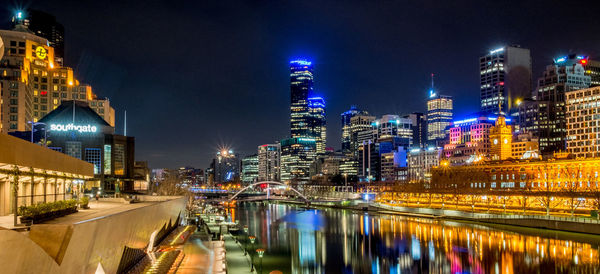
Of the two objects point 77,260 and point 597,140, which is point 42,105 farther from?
point 597,140

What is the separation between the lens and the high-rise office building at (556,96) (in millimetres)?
176000

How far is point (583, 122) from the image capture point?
5846 inches

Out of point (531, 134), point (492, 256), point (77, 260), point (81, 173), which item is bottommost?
point (492, 256)

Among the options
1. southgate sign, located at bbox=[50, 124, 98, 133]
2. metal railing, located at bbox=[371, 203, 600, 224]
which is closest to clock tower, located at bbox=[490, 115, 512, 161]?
metal railing, located at bbox=[371, 203, 600, 224]

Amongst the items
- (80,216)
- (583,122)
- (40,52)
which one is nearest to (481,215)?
(80,216)

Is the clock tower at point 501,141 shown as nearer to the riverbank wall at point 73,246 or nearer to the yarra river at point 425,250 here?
the yarra river at point 425,250

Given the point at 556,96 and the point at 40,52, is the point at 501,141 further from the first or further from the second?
the point at 40,52

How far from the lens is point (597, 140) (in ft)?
473

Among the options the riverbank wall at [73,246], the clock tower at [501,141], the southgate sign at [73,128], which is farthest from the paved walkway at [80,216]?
the clock tower at [501,141]

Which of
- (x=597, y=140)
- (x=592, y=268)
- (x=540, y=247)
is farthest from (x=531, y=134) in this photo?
(x=592, y=268)

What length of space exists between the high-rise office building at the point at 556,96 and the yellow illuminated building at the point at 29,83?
148640 millimetres

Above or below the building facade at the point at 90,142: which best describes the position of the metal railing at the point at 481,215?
below

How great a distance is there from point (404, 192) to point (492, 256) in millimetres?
76883

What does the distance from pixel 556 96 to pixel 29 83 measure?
542ft
